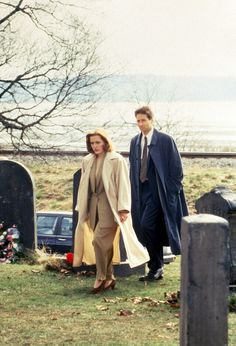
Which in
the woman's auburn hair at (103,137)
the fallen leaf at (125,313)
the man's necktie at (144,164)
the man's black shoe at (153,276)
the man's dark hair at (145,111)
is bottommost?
the man's black shoe at (153,276)

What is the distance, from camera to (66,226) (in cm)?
1661

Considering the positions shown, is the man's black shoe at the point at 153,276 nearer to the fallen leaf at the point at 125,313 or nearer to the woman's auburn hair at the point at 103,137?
the woman's auburn hair at the point at 103,137

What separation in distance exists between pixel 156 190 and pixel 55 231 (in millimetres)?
6130

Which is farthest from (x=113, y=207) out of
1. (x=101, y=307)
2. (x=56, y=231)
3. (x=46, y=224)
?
(x=46, y=224)

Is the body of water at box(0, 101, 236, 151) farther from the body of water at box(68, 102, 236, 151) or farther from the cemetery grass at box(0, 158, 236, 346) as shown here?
the cemetery grass at box(0, 158, 236, 346)

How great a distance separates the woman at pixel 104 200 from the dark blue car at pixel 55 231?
6026 mm

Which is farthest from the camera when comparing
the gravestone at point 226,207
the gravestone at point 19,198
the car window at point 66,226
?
the car window at point 66,226

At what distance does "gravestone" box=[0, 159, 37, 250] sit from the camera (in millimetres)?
12477

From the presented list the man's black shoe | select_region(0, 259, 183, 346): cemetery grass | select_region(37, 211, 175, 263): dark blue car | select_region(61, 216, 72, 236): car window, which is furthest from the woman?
select_region(61, 216, 72, 236): car window

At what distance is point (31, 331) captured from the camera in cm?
783

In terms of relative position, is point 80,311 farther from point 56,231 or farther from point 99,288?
point 56,231

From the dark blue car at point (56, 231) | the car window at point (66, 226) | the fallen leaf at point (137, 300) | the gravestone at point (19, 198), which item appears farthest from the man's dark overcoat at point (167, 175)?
the car window at point (66, 226)

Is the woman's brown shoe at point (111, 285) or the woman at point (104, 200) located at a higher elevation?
the woman at point (104, 200)

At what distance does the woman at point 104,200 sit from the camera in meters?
9.85
